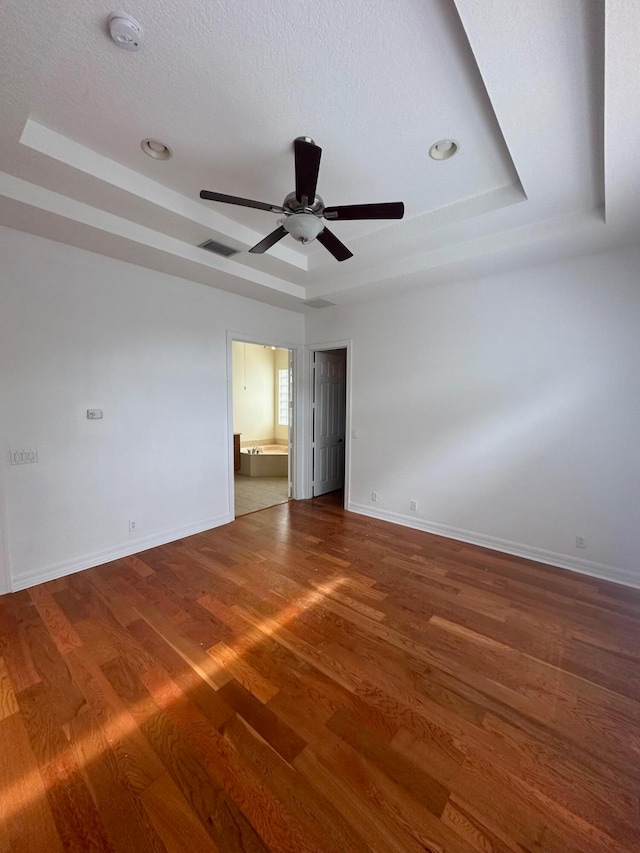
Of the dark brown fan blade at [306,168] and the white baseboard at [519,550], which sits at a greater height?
the dark brown fan blade at [306,168]

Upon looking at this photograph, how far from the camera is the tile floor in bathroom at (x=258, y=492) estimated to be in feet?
16.3

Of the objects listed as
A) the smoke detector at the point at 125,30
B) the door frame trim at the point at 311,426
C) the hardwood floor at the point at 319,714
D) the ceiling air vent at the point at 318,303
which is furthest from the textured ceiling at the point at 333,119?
the hardwood floor at the point at 319,714

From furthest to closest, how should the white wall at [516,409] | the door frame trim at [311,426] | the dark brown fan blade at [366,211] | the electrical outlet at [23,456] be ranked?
the door frame trim at [311,426], the white wall at [516,409], the electrical outlet at [23,456], the dark brown fan blade at [366,211]

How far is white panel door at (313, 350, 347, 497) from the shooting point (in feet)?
17.4

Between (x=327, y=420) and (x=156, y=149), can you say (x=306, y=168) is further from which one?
(x=327, y=420)

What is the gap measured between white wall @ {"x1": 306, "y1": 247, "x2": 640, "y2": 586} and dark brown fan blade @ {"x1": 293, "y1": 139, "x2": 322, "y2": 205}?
2355 mm

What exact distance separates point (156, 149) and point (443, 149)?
71.6 inches

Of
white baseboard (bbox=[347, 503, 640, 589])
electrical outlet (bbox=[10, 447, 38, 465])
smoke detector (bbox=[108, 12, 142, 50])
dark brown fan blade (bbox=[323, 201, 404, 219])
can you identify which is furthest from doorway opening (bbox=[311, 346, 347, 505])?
smoke detector (bbox=[108, 12, 142, 50])

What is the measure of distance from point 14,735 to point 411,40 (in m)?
3.62

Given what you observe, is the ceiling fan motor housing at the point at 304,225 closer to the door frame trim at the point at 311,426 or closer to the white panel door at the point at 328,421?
the door frame trim at the point at 311,426

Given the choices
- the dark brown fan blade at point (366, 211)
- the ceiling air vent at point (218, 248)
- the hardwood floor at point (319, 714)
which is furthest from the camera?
the ceiling air vent at point (218, 248)

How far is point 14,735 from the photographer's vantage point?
1.55m

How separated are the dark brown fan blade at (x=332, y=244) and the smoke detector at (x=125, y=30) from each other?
1.19m

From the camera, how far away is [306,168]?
1.75 meters
